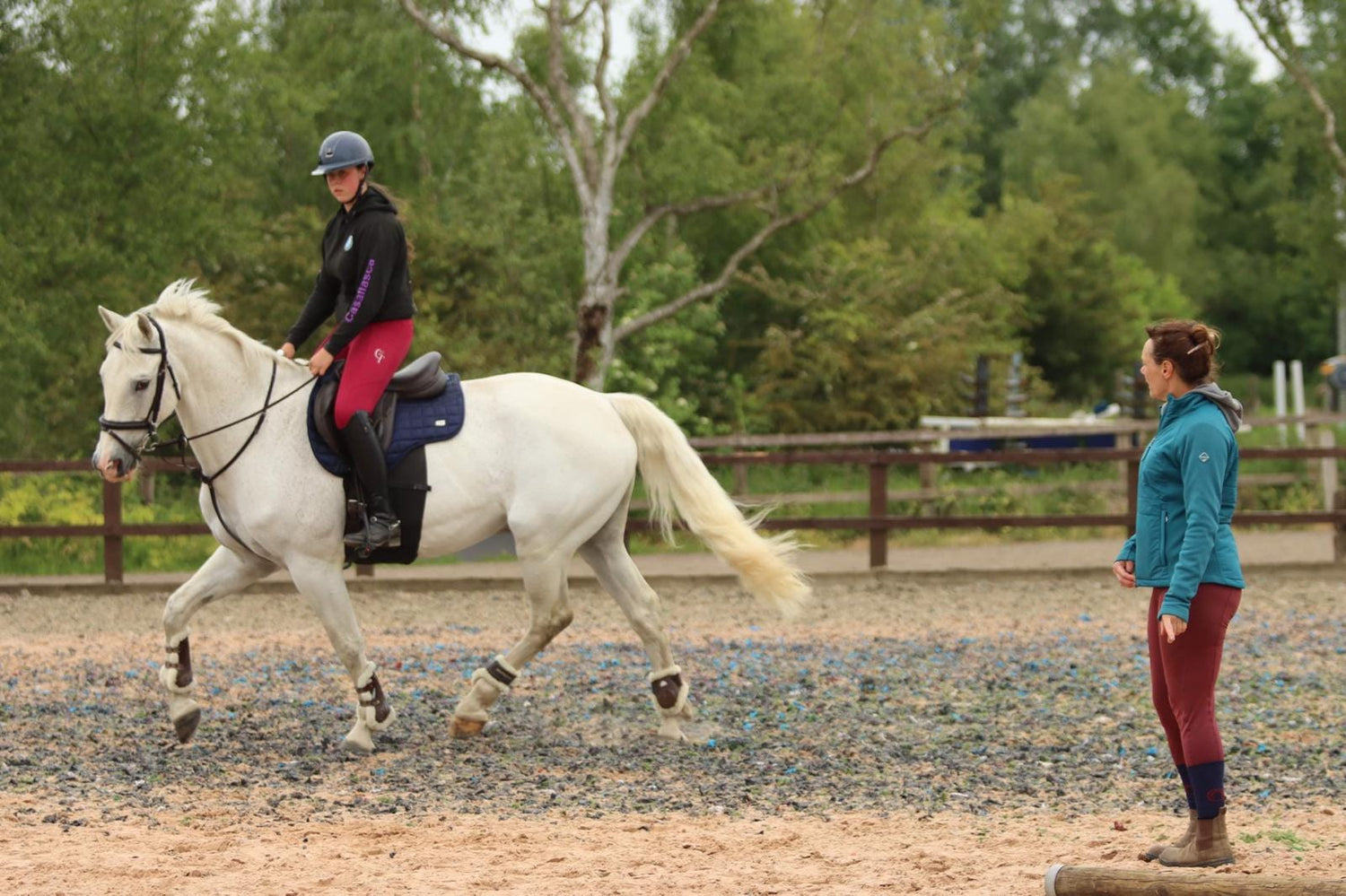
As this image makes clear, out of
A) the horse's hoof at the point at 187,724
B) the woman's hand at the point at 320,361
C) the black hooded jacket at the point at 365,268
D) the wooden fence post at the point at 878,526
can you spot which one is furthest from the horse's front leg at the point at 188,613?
the wooden fence post at the point at 878,526

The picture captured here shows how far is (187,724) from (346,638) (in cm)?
77

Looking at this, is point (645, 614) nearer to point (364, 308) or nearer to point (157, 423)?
point (364, 308)

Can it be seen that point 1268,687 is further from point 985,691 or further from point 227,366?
point 227,366

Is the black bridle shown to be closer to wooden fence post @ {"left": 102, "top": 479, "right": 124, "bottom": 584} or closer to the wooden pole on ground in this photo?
the wooden pole on ground

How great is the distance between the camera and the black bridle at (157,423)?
641cm

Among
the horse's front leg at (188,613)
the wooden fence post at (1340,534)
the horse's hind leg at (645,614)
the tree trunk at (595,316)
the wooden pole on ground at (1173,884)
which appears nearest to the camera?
the wooden pole on ground at (1173,884)

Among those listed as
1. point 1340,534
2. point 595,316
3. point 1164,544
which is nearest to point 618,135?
point 595,316

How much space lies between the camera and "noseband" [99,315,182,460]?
638 cm

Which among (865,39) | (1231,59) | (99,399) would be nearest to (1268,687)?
(99,399)

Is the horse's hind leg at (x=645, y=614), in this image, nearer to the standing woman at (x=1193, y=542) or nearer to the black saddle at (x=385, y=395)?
the black saddle at (x=385, y=395)

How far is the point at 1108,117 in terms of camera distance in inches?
1924

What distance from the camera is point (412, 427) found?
687 cm

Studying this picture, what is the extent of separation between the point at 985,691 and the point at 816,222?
1771 centimetres

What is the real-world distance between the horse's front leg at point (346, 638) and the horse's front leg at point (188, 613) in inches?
10.9
